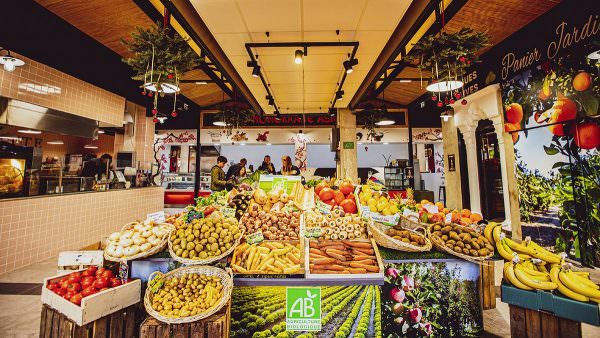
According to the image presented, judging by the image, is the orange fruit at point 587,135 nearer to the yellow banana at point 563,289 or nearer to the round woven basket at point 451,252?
the yellow banana at point 563,289

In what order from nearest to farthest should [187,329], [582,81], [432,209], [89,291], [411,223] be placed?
[187,329] < [89,291] < [411,223] < [432,209] < [582,81]

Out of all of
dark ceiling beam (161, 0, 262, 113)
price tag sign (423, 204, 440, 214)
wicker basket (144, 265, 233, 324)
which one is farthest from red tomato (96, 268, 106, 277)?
dark ceiling beam (161, 0, 262, 113)

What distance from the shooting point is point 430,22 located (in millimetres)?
4859

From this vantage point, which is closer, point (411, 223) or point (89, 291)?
point (89, 291)

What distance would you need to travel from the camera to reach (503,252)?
7.50 feet

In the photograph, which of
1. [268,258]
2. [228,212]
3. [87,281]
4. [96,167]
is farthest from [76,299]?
[96,167]

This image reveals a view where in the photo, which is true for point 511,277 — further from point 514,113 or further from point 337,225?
point 514,113

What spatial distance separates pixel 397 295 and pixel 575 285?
4.16 ft

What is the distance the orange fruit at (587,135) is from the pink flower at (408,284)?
4.19m

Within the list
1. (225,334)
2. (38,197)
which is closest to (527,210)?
(225,334)

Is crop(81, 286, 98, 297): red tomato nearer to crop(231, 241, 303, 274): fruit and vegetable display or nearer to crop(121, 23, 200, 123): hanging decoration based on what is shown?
crop(231, 241, 303, 274): fruit and vegetable display

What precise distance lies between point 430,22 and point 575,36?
2.18 meters

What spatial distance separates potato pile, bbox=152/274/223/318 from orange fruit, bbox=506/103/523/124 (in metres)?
6.58

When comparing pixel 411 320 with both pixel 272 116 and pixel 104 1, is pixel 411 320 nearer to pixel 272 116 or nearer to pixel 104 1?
pixel 104 1
